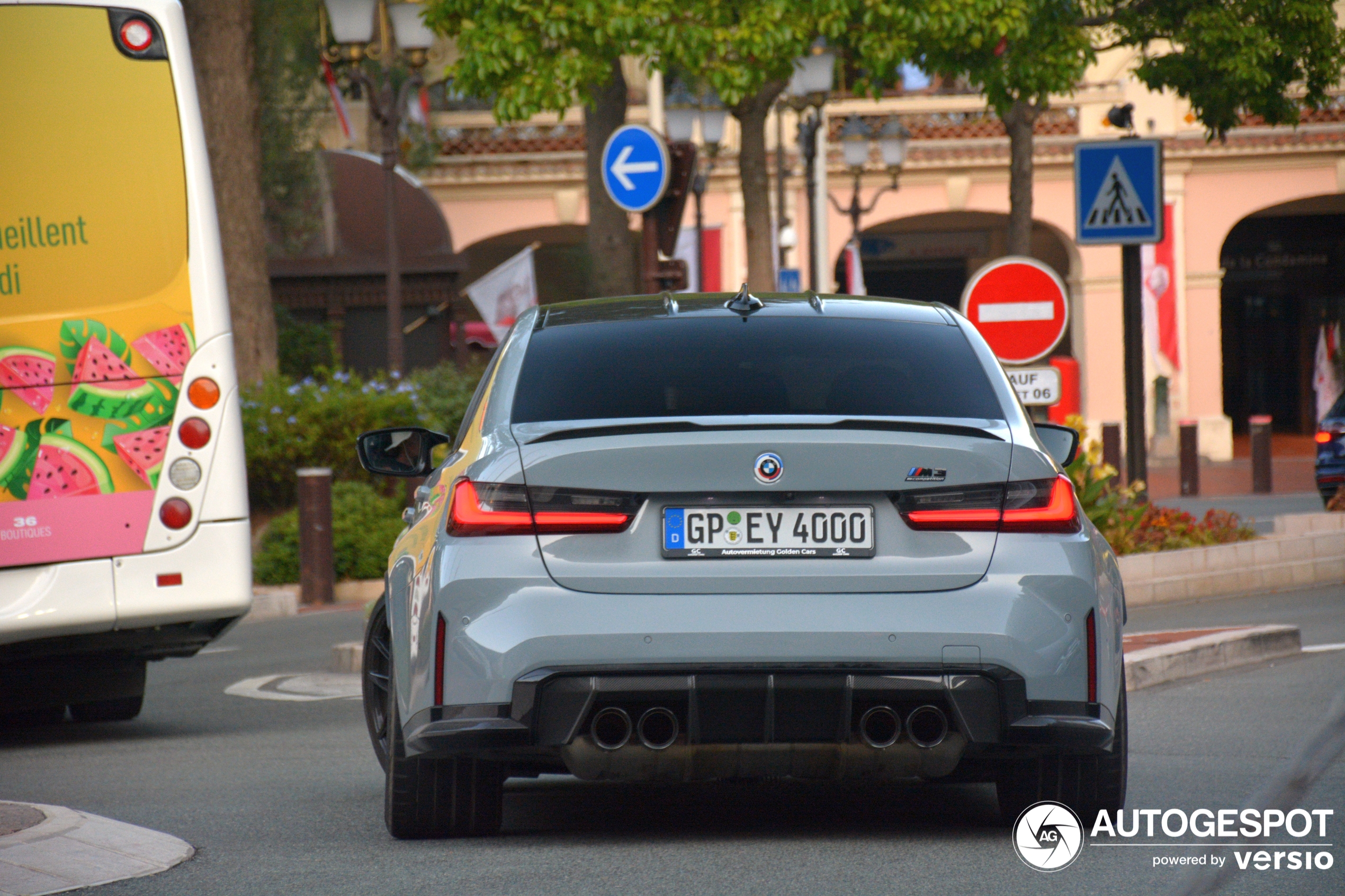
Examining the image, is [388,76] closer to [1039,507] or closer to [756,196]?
[756,196]

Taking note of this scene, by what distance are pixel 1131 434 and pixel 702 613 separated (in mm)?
10213

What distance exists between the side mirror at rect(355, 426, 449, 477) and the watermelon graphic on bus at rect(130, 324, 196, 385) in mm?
2177

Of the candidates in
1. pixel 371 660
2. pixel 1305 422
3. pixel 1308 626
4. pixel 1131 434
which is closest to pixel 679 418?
pixel 371 660

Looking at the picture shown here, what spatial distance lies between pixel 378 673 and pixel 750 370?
1607mm

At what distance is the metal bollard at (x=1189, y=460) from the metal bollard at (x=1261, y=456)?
2.65 ft

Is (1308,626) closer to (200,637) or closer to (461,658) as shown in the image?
(200,637)

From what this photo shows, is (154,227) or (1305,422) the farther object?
(1305,422)

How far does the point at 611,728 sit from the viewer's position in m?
4.72

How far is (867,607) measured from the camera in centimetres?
463

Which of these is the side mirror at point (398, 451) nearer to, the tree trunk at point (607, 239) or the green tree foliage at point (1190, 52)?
the tree trunk at point (607, 239)

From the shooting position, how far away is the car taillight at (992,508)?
15.4ft

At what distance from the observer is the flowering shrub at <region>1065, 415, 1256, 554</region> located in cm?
1271

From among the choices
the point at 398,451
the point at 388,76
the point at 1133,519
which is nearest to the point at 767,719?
the point at 398,451

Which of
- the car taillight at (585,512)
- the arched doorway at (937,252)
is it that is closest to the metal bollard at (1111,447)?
the arched doorway at (937,252)
